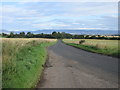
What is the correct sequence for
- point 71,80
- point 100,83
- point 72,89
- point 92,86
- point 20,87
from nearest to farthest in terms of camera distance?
point 20,87, point 72,89, point 92,86, point 100,83, point 71,80

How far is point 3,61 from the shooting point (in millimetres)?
8875

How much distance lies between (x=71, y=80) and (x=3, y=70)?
3.17m

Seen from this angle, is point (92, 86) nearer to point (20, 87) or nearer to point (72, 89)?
point (72, 89)

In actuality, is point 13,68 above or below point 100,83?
above

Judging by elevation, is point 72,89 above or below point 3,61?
below

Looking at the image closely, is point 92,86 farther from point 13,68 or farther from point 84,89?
point 13,68

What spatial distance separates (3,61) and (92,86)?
4569mm

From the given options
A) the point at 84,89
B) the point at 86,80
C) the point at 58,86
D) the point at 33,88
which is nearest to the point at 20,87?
the point at 33,88

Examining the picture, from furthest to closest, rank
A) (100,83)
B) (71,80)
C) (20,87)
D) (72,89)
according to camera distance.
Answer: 1. (71,80)
2. (100,83)
3. (72,89)
4. (20,87)

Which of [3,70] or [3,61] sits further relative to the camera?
[3,61]

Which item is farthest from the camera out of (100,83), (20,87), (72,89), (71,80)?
(71,80)

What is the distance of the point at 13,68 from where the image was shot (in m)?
7.79

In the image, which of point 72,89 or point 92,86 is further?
point 92,86

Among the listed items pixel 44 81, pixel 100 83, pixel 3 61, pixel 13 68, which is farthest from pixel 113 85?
pixel 3 61
